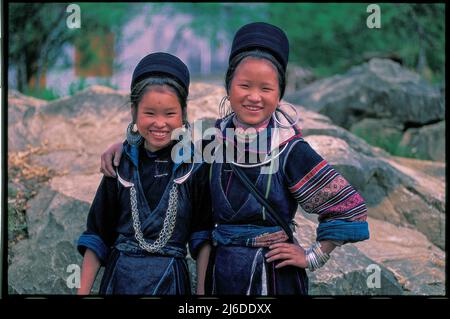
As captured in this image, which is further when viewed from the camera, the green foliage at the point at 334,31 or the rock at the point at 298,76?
the rock at the point at 298,76

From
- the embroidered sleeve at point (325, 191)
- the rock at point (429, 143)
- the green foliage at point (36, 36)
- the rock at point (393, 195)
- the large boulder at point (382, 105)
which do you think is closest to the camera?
the embroidered sleeve at point (325, 191)

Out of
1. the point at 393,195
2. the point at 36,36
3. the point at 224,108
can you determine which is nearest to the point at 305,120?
the point at 393,195

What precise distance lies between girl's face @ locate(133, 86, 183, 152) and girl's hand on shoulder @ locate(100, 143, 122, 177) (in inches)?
7.0

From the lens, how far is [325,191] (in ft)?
9.66

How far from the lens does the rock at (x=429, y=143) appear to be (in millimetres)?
6746

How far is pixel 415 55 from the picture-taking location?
913 centimetres

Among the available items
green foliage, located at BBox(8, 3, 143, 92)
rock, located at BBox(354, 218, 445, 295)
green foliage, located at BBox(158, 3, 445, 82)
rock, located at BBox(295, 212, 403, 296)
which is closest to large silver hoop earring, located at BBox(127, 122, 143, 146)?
rock, located at BBox(295, 212, 403, 296)

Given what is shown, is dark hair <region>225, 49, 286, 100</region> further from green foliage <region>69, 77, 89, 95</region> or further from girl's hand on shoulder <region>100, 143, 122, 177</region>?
green foliage <region>69, 77, 89, 95</region>

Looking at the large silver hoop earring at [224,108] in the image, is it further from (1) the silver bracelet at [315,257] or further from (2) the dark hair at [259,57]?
(1) the silver bracelet at [315,257]

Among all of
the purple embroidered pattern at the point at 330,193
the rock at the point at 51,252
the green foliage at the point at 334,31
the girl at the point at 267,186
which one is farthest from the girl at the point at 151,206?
the green foliage at the point at 334,31

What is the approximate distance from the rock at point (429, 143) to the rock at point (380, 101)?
0.36 meters

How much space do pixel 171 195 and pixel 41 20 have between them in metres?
5.32
